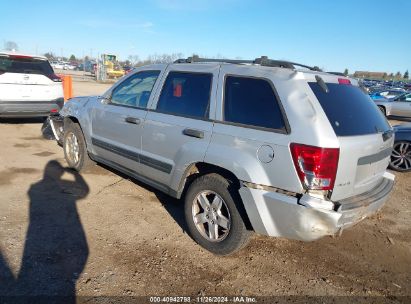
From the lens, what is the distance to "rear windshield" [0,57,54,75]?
7.71m

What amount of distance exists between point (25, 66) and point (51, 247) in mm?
6038

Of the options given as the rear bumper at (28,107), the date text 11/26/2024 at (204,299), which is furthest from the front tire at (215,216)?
the rear bumper at (28,107)

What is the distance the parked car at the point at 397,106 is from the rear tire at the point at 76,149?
14584 mm

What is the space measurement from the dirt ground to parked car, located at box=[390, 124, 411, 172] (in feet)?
7.43

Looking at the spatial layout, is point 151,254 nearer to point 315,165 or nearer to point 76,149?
point 315,165

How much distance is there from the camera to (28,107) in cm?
799

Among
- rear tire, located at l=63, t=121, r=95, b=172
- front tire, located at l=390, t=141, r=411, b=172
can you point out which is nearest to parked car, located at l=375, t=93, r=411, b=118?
front tire, located at l=390, t=141, r=411, b=172

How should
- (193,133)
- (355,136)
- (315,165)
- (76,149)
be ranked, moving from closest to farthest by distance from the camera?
(315,165)
(355,136)
(193,133)
(76,149)

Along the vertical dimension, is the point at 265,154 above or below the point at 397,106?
above

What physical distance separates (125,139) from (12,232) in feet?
5.40

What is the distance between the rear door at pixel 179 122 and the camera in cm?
351

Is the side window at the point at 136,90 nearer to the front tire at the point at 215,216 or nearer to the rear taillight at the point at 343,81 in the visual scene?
the front tire at the point at 215,216

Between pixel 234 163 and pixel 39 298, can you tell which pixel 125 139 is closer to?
pixel 234 163

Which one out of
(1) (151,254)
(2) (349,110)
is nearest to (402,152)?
(2) (349,110)
